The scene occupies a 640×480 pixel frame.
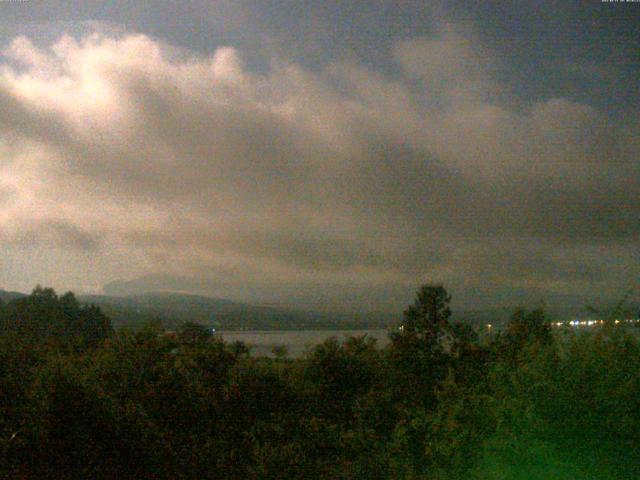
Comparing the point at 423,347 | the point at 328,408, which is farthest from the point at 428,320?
the point at 328,408

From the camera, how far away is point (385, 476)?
8414 mm

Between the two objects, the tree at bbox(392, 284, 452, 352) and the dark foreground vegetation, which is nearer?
the dark foreground vegetation

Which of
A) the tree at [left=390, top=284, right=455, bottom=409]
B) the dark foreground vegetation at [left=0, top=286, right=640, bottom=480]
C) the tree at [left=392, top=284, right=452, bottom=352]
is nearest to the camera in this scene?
the dark foreground vegetation at [left=0, top=286, right=640, bottom=480]

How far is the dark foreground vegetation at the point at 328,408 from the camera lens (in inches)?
249

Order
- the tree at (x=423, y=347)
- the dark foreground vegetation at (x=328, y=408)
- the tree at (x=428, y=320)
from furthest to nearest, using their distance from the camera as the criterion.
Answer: the tree at (x=428, y=320) < the tree at (x=423, y=347) < the dark foreground vegetation at (x=328, y=408)

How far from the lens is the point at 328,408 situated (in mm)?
14992

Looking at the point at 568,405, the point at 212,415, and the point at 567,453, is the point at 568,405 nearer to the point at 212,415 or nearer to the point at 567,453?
the point at 567,453

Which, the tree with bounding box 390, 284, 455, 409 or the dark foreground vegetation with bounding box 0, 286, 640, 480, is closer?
the dark foreground vegetation with bounding box 0, 286, 640, 480

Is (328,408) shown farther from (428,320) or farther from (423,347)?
(428,320)

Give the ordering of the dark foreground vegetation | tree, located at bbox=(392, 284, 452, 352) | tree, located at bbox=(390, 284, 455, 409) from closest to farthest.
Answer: the dark foreground vegetation → tree, located at bbox=(390, 284, 455, 409) → tree, located at bbox=(392, 284, 452, 352)

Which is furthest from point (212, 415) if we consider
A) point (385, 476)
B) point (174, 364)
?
point (385, 476)

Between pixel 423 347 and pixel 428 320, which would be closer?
pixel 423 347

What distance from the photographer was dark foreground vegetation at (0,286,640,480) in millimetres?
6324

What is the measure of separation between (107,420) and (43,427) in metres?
1.21
